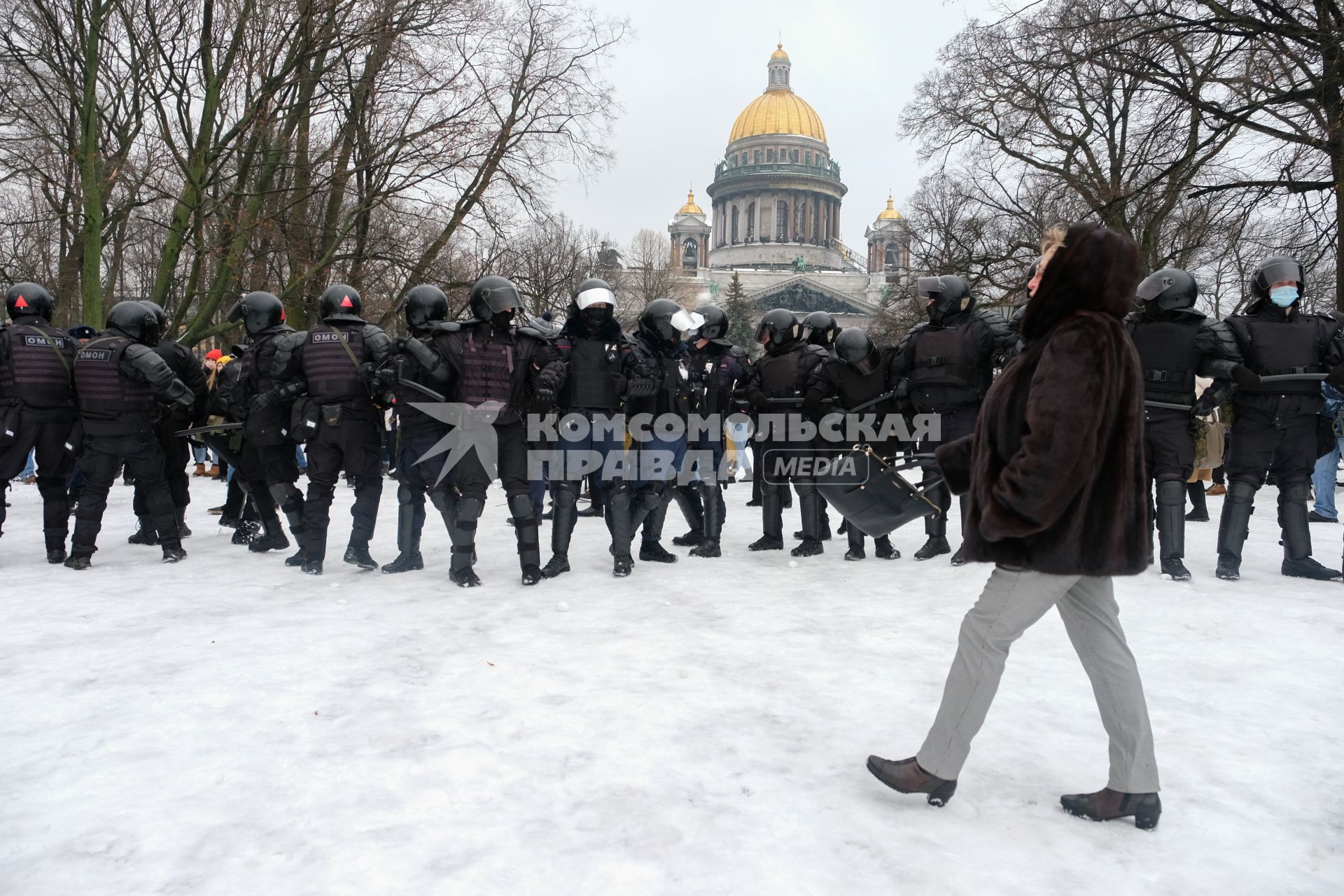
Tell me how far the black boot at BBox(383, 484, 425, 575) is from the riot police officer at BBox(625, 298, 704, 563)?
1.64 m

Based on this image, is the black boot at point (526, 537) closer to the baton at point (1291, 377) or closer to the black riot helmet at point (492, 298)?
the black riot helmet at point (492, 298)

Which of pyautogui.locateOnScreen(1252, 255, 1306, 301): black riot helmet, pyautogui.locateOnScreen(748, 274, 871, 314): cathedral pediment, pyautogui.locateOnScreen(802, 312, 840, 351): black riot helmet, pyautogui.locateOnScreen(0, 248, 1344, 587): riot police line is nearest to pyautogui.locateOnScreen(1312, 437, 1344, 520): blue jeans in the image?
pyautogui.locateOnScreen(0, 248, 1344, 587): riot police line

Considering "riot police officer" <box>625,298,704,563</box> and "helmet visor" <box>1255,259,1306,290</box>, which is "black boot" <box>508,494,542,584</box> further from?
"helmet visor" <box>1255,259,1306,290</box>

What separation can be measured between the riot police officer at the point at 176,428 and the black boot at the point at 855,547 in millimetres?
5371

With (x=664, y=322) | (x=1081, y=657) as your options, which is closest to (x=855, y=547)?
(x=664, y=322)

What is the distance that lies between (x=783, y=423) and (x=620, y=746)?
4968mm

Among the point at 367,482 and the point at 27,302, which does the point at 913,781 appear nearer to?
the point at 367,482

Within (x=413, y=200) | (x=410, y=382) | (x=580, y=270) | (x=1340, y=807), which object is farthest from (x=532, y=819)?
(x=580, y=270)

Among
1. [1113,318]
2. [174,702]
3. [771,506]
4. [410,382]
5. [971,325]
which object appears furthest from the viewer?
[771,506]

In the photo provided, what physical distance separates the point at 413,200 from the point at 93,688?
13358mm

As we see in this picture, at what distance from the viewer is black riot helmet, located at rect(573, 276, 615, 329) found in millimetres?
6492

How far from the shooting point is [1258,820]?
2.78 m

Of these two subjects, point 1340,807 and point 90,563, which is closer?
point 1340,807

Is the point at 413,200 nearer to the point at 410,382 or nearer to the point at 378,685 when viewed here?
the point at 410,382
